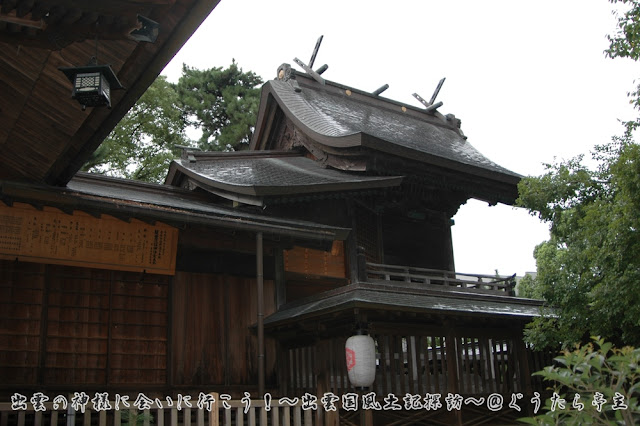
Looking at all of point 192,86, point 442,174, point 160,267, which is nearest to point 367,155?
point 442,174

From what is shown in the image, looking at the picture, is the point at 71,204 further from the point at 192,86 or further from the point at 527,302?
the point at 192,86

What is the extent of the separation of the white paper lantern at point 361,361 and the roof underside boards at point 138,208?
7.32ft

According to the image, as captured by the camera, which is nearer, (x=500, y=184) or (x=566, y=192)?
(x=566, y=192)

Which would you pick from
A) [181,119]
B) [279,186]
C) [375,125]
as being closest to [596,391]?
[279,186]

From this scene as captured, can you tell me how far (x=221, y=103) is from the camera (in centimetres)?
3031

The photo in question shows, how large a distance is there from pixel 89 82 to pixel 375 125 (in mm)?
12811

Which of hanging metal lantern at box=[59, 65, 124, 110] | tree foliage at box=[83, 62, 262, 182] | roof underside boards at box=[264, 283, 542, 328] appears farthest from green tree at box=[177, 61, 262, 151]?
hanging metal lantern at box=[59, 65, 124, 110]

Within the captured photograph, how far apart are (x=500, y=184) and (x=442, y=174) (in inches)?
77.4

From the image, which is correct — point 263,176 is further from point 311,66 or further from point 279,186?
point 311,66

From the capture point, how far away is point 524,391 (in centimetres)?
1221

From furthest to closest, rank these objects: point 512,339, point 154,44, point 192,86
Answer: point 192,86 < point 512,339 < point 154,44

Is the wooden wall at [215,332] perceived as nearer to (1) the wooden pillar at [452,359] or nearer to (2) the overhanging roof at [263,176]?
(2) the overhanging roof at [263,176]

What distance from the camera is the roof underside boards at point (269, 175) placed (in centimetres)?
1227

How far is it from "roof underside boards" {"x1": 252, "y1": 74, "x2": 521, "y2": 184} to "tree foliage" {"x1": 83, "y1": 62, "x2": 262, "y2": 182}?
7.99m
